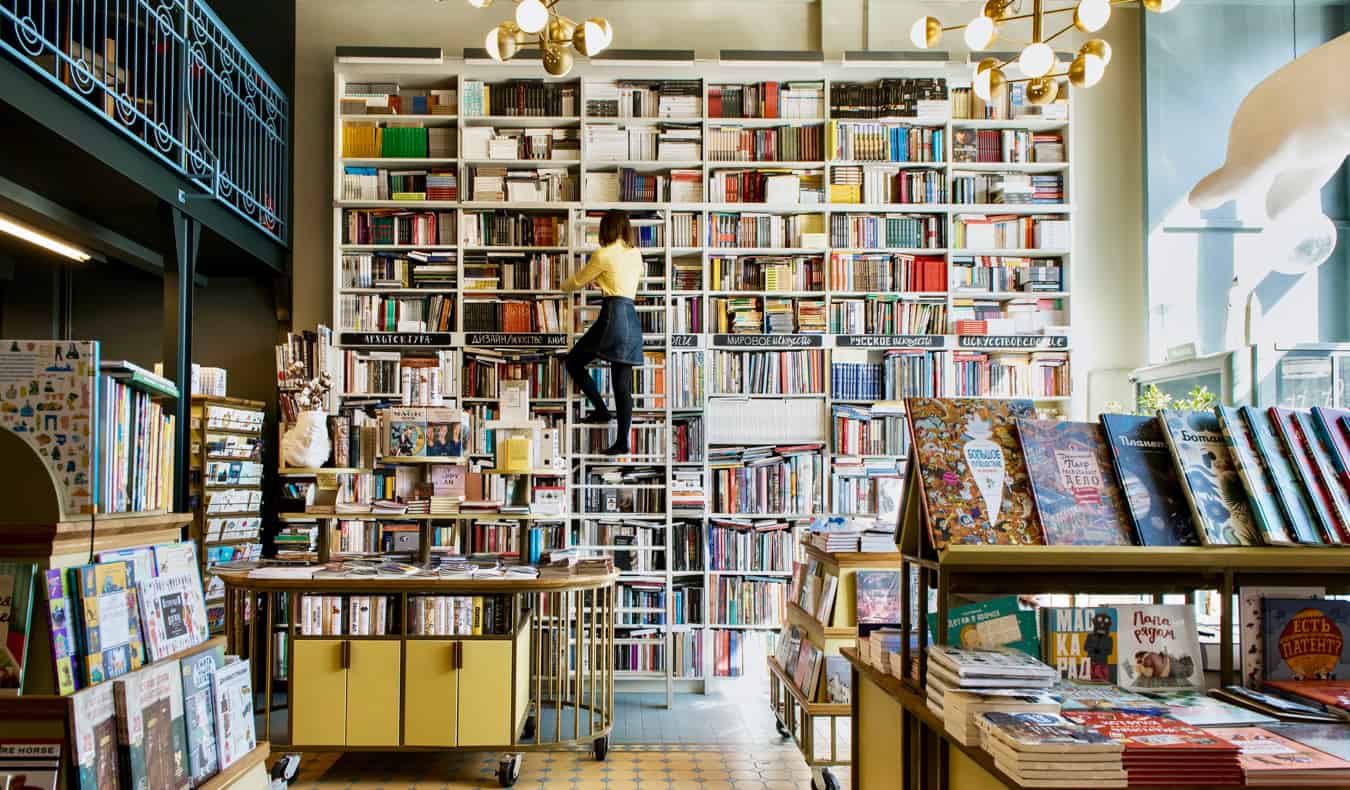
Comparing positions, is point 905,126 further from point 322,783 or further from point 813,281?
point 322,783

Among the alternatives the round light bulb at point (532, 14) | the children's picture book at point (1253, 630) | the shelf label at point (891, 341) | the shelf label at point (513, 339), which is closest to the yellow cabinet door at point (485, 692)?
the shelf label at point (513, 339)

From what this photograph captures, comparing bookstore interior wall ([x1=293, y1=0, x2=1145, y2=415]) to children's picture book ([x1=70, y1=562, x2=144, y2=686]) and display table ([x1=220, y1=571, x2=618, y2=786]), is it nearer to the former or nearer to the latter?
display table ([x1=220, y1=571, x2=618, y2=786])

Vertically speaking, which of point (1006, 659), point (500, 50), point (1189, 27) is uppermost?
point (1189, 27)

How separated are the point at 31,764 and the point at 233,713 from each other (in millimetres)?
613

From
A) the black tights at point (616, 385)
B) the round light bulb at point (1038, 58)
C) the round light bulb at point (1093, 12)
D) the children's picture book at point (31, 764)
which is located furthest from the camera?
the black tights at point (616, 385)

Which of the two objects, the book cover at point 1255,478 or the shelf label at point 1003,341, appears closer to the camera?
the book cover at point 1255,478

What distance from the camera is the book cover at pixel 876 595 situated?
158 inches

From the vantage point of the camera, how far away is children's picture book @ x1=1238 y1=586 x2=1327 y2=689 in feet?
7.72

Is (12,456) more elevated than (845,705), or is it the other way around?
(12,456)

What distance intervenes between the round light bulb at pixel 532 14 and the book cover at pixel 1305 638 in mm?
3281

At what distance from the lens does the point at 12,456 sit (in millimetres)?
1845

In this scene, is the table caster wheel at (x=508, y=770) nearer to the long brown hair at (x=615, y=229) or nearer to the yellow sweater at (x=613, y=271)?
the yellow sweater at (x=613, y=271)

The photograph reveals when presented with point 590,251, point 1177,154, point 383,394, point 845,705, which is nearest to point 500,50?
point 590,251

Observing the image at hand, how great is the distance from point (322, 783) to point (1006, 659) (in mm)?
3477
